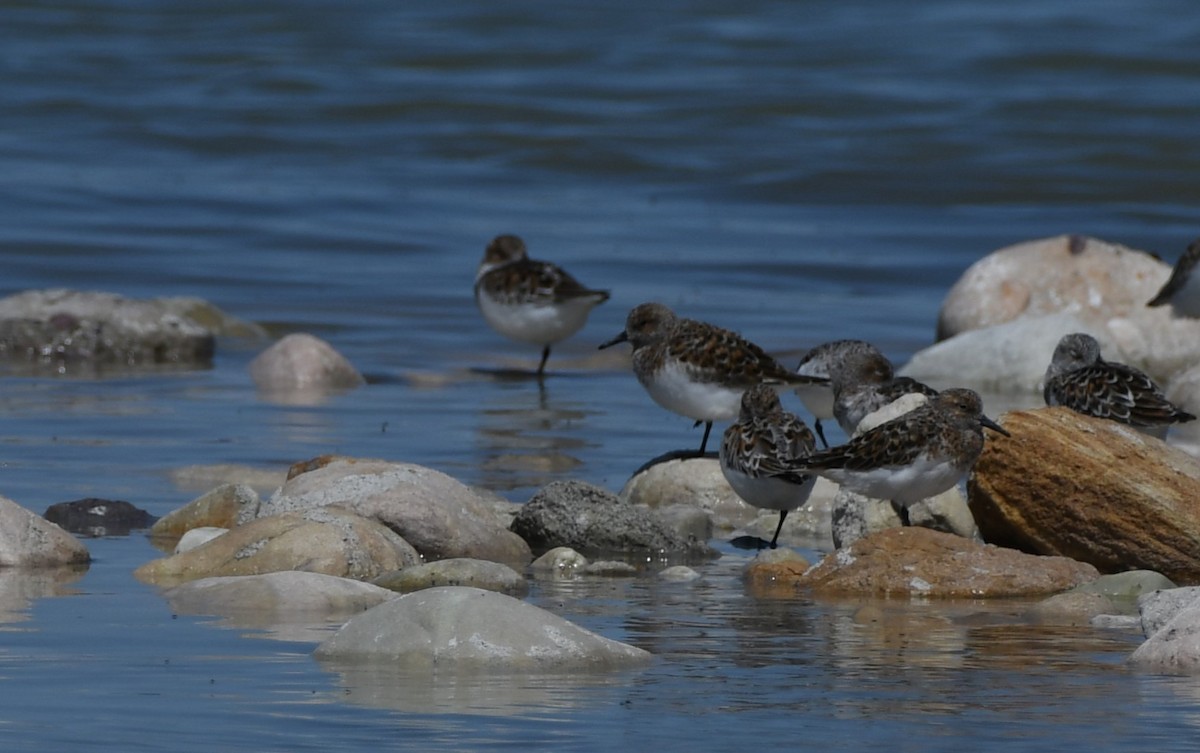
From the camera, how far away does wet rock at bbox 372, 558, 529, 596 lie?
7996 mm

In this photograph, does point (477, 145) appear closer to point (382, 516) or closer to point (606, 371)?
point (606, 371)

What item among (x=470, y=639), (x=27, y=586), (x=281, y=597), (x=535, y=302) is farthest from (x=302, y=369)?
(x=470, y=639)

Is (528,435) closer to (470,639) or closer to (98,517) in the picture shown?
(98,517)

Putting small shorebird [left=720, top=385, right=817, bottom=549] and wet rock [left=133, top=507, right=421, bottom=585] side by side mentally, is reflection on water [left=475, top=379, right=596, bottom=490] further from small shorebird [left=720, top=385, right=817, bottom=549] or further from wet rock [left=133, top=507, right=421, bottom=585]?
wet rock [left=133, top=507, right=421, bottom=585]

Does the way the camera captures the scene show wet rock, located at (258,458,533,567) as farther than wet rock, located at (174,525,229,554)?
Yes

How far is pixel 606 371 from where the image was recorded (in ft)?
54.3

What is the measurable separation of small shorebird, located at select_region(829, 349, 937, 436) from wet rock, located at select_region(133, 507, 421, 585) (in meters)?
3.21

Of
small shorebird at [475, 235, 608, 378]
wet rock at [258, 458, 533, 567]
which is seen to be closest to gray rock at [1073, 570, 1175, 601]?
wet rock at [258, 458, 533, 567]

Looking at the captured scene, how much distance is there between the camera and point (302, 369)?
47.8ft

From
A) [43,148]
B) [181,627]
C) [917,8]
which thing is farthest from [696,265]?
[917,8]

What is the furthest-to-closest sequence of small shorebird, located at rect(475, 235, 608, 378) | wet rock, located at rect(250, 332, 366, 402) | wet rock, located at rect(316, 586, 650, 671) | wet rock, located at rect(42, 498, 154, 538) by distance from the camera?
small shorebird, located at rect(475, 235, 608, 378) < wet rock, located at rect(250, 332, 366, 402) < wet rock, located at rect(42, 498, 154, 538) < wet rock, located at rect(316, 586, 650, 671)

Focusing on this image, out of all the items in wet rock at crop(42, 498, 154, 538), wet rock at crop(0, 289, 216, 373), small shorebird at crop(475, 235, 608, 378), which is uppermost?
wet rock at crop(42, 498, 154, 538)

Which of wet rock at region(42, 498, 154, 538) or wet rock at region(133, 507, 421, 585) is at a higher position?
wet rock at region(133, 507, 421, 585)

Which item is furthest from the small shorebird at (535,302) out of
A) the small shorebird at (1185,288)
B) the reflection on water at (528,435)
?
the small shorebird at (1185,288)
